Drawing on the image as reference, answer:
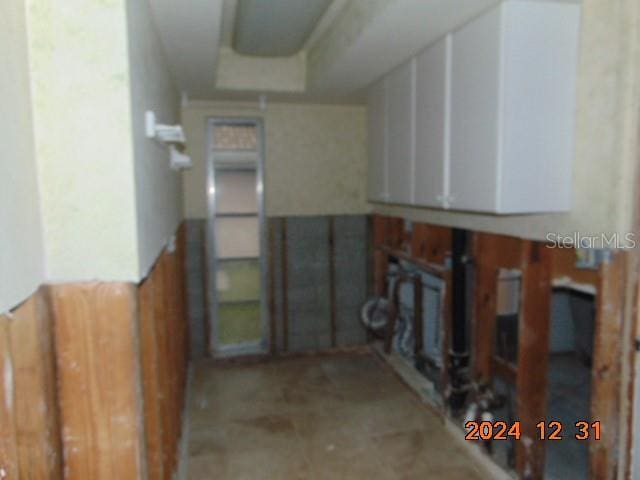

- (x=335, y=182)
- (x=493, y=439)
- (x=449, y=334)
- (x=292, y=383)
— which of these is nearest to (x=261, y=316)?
(x=292, y=383)

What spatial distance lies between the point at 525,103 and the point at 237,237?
284 cm

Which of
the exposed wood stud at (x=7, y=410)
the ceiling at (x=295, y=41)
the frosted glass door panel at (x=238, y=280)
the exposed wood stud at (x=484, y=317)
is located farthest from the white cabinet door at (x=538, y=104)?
the frosted glass door panel at (x=238, y=280)

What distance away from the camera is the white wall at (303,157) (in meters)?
4.02

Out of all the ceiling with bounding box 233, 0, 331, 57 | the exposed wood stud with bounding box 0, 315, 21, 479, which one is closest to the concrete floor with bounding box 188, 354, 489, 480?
the exposed wood stud with bounding box 0, 315, 21, 479

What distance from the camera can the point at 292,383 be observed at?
369 cm

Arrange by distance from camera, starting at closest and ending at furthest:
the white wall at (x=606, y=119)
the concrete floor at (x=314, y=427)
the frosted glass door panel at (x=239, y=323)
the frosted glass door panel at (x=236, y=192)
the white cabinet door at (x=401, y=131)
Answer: the white wall at (x=606, y=119)
the concrete floor at (x=314, y=427)
the white cabinet door at (x=401, y=131)
the frosted glass door panel at (x=236, y=192)
the frosted glass door panel at (x=239, y=323)

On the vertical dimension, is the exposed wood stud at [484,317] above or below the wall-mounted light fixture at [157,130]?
below

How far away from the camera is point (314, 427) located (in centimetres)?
305

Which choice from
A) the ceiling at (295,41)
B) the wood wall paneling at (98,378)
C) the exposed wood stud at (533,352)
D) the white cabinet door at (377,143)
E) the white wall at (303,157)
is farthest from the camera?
the white wall at (303,157)

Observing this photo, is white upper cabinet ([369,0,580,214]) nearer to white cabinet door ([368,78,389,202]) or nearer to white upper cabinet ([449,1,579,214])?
white upper cabinet ([449,1,579,214])

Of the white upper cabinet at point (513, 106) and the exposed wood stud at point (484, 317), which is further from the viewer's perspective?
the exposed wood stud at point (484, 317)

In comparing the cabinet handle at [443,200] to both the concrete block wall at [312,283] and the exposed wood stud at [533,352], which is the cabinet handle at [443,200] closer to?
the exposed wood stud at [533,352]

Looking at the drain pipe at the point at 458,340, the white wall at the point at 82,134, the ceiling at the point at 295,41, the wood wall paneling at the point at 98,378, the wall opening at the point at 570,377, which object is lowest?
the wall opening at the point at 570,377

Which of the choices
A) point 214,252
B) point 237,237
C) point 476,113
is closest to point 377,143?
point 476,113
